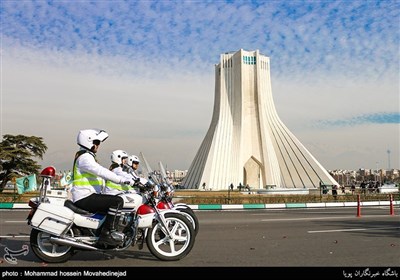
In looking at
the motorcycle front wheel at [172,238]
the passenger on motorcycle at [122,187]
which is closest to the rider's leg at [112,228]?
the passenger on motorcycle at [122,187]

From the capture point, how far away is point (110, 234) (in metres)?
5.40

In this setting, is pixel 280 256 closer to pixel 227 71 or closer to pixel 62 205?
pixel 62 205

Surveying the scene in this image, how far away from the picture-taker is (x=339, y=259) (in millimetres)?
5816

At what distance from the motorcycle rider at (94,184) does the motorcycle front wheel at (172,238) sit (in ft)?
1.60

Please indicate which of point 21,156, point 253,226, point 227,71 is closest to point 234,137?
point 227,71

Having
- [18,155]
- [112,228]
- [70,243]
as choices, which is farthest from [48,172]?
[18,155]

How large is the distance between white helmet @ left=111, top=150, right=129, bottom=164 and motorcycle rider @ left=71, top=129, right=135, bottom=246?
Result: 1681 mm

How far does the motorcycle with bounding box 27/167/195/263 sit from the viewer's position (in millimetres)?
5402

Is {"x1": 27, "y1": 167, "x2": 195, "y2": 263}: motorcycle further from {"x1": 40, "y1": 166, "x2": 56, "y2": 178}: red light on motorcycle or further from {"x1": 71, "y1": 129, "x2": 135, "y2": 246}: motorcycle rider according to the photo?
{"x1": 71, "y1": 129, "x2": 135, "y2": 246}: motorcycle rider

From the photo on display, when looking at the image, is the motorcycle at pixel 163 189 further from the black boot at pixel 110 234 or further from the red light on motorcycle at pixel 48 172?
the red light on motorcycle at pixel 48 172

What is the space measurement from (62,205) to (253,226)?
19.9ft

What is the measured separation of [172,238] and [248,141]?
42446mm

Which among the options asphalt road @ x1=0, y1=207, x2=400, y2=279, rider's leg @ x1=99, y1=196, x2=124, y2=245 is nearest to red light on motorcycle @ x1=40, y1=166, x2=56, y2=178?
rider's leg @ x1=99, y1=196, x2=124, y2=245

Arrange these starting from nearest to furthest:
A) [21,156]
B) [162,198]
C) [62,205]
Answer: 1. [62,205]
2. [162,198]
3. [21,156]
